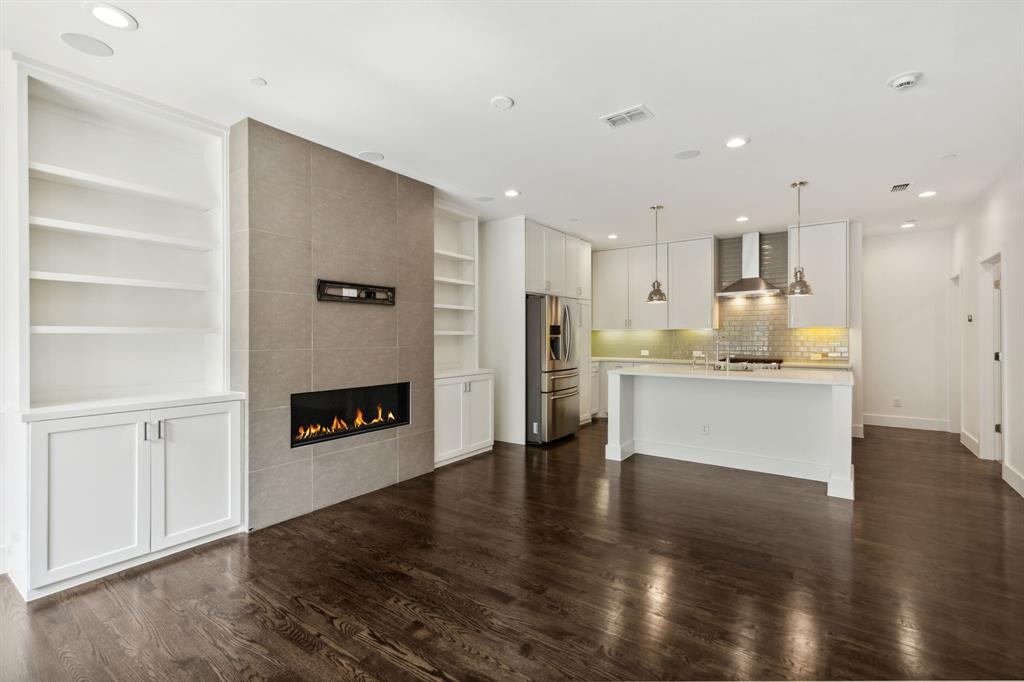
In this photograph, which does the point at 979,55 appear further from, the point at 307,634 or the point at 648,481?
the point at 307,634

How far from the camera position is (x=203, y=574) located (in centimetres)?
278

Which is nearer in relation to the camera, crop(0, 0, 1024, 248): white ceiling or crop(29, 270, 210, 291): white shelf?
crop(0, 0, 1024, 248): white ceiling

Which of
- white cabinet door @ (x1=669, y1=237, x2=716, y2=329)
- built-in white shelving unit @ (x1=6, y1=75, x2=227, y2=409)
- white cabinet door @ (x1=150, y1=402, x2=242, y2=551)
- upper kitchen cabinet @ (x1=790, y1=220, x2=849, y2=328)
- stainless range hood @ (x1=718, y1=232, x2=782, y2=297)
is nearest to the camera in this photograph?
built-in white shelving unit @ (x1=6, y1=75, x2=227, y2=409)

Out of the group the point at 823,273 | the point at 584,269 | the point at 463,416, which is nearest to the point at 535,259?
the point at 584,269

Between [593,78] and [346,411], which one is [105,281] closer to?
[346,411]

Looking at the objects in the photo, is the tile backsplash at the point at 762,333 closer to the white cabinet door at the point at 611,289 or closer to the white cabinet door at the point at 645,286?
the white cabinet door at the point at 645,286

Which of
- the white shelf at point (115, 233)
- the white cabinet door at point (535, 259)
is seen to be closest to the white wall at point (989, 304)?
the white cabinet door at point (535, 259)

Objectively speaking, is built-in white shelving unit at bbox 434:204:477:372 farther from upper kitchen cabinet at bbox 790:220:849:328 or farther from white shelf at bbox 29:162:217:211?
upper kitchen cabinet at bbox 790:220:849:328

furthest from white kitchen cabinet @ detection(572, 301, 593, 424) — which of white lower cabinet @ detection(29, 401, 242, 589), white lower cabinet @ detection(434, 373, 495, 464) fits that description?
white lower cabinet @ detection(29, 401, 242, 589)

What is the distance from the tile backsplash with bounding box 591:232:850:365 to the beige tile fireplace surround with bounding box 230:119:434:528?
468 centimetres

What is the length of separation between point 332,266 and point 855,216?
6.05 meters

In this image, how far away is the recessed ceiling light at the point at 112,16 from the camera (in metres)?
2.20

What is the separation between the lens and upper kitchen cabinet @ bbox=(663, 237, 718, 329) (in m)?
7.11

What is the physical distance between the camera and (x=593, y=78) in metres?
2.77
